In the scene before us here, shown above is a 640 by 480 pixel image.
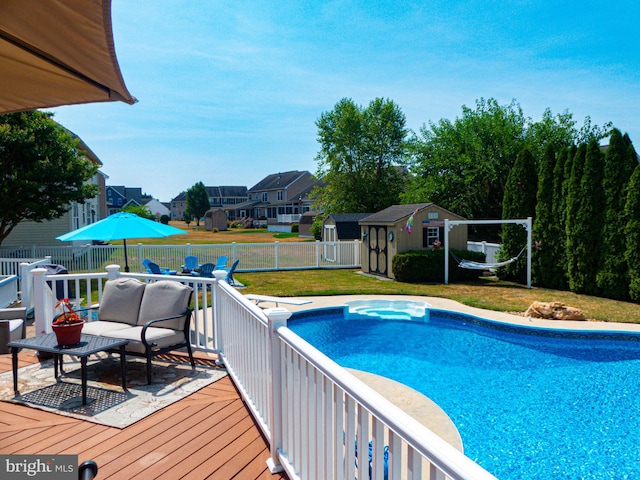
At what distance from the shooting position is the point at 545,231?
13.6 meters

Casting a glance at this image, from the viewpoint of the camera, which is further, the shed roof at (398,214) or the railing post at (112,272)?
the shed roof at (398,214)

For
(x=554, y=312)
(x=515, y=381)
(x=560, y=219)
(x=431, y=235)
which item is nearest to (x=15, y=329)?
(x=515, y=381)

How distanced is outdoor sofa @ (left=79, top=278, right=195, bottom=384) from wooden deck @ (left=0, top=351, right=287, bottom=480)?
870mm

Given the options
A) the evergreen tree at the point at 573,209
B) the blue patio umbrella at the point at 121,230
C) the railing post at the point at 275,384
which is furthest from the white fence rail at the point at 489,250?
the railing post at the point at 275,384

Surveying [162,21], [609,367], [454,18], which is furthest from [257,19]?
[609,367]

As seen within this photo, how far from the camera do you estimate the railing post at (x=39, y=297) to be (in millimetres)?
5246

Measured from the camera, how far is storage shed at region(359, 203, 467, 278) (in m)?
14.9

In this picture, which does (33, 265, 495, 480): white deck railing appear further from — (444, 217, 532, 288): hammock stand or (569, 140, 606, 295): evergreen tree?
(569, 140, 606, 295): evergreen tree

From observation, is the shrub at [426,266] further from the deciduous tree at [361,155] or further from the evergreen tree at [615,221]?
the deciduous tree at [361,155]

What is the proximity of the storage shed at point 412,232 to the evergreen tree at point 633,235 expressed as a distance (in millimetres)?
5189

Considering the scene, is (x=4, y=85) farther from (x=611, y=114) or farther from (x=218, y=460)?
(x=611, y=114)

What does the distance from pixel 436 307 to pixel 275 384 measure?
784 centimetres

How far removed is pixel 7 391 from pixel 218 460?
2.71 meters

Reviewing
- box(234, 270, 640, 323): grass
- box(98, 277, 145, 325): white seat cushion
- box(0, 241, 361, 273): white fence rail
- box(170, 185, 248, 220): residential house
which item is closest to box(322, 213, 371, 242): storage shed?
box(0, 241, 361, 273): white fence rail
